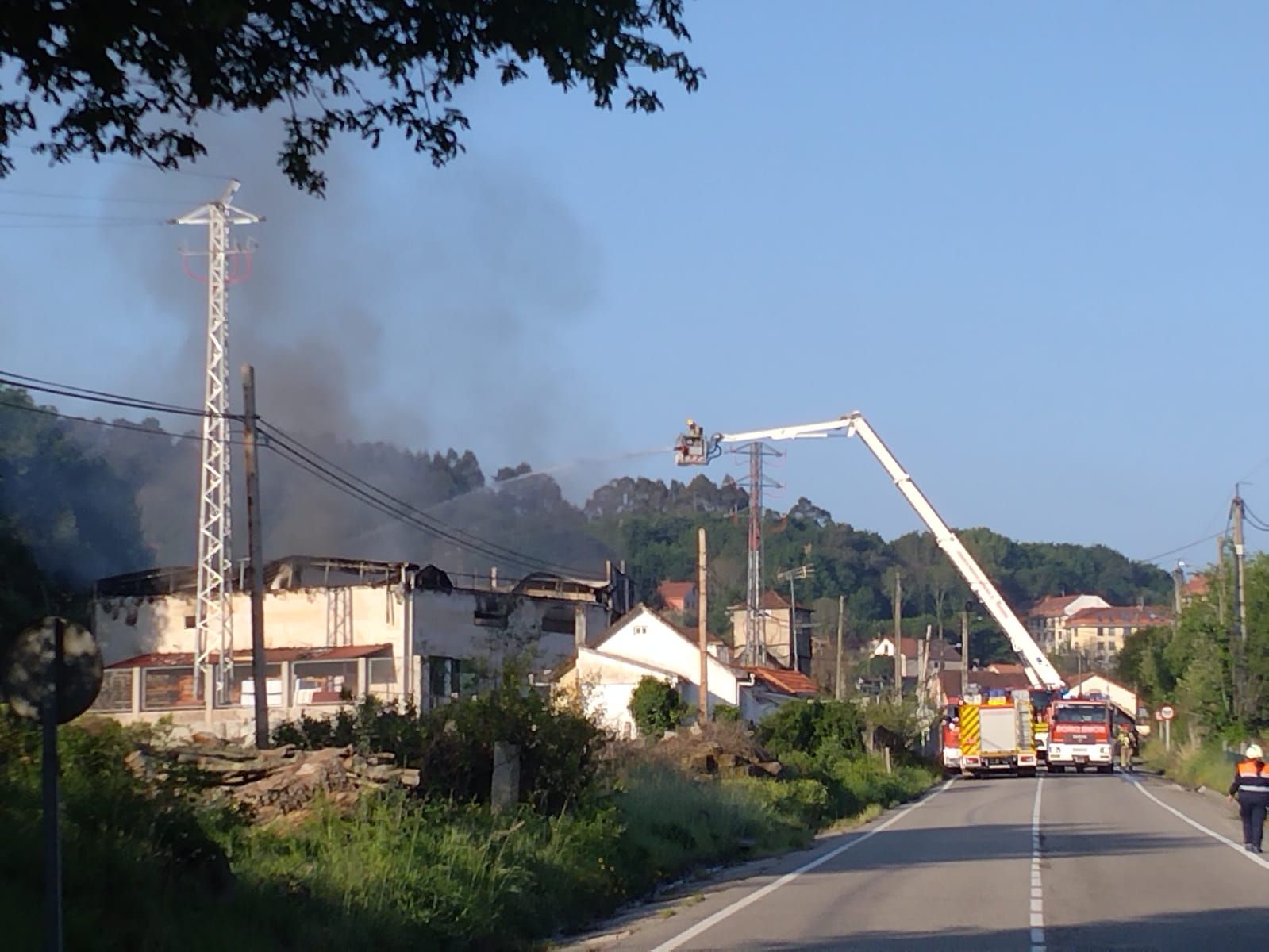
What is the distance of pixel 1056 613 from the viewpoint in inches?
7318

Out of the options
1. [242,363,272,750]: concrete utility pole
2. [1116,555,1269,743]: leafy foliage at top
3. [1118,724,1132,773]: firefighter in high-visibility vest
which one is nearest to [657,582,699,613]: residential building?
[1118,724,1132,773]: firefighter in high-visibility vest

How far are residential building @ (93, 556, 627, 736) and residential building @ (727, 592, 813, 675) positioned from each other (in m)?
29.7

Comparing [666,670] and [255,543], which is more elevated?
[255,543]

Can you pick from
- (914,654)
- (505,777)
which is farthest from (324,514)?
(914,654)

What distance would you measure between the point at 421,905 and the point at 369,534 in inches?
2342

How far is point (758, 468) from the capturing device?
62156 millimetres

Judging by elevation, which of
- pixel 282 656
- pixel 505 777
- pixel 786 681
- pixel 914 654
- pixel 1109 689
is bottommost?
pixel 1109 689

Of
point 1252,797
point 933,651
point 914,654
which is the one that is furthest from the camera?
point 914,654

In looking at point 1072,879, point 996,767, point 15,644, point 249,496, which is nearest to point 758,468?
point 996,767

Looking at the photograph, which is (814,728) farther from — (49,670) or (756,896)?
(49,670)

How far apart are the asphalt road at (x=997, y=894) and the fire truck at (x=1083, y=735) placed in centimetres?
2848

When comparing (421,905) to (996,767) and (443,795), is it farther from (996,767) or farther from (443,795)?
(996,767)

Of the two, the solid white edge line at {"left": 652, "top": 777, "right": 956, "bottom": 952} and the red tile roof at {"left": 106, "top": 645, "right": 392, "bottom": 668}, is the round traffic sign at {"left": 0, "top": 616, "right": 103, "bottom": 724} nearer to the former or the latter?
the solid white edge line at {"left": 652, "top": 777, "right": 956, "bottom": 952}

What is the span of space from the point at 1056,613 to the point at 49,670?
610 ft
